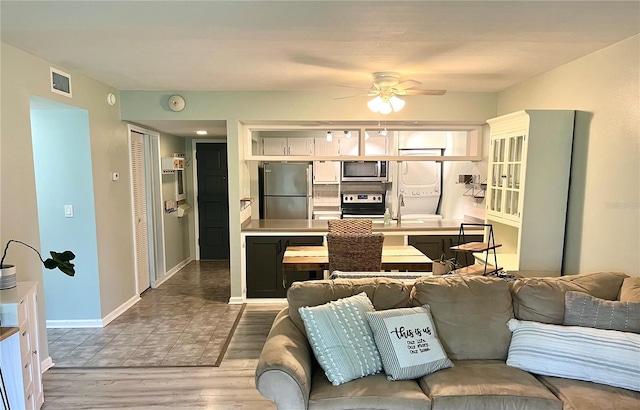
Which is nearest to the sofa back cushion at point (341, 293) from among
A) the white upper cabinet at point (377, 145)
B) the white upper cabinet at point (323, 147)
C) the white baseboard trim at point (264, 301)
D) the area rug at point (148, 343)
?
the area rug at point (148, 343)

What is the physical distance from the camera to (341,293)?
7.70ft

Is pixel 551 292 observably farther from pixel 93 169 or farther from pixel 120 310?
pixel 120 310

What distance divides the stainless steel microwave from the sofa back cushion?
129 inches

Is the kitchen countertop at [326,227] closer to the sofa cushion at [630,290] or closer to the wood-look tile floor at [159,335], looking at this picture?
the wood-look tile floor at [159,335]

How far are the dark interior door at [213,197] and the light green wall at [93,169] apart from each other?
2.03 metres

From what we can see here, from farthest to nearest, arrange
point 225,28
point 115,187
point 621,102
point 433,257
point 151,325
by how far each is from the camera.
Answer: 1. point 433,257
2. point 115,187
3. point 151,325
4. point 621,102
5. point 225,28

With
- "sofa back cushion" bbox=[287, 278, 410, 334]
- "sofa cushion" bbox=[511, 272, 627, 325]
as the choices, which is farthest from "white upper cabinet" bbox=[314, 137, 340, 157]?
"sofa cushion" bbox=[511, 272, 627, 325]

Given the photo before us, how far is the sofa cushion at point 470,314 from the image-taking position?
223 centimetres

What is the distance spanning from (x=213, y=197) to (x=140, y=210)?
5.58ft

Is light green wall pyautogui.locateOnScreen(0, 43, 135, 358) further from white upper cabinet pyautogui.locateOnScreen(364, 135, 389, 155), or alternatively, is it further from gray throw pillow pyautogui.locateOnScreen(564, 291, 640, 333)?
gray throw pillow pyautogui.locateOnScreen(564, 291, 640, 333)

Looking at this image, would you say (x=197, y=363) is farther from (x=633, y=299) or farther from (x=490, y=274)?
(x=633, y=299)

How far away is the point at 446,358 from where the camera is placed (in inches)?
82.6

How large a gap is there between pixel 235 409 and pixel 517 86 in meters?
3.92

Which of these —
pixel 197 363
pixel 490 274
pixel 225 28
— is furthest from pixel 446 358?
pixel 225 28
